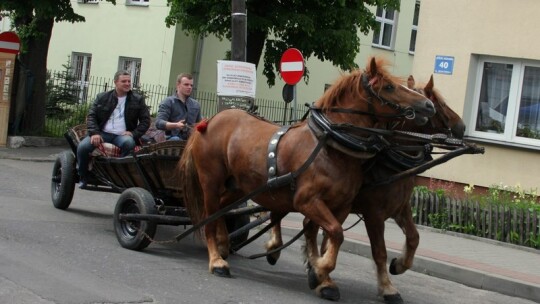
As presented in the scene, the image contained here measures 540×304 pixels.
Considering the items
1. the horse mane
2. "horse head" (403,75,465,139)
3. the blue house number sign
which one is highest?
the blue house number sign

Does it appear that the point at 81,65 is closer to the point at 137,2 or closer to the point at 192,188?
the point at 137,2

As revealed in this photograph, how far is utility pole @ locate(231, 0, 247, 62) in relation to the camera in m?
11.4

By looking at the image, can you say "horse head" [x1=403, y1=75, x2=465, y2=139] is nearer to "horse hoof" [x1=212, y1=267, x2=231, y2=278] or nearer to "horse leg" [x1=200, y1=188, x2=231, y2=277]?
"horse leg" [x1=200, y1=188, x2=231, y2=277]

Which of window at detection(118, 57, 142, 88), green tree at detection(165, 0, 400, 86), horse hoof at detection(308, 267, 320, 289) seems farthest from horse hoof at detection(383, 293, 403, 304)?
window at detection(118, 57, 142, 88)

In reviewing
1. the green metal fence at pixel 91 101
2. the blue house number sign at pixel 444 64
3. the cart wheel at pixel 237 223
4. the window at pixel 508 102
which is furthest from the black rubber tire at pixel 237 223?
the green metal fence at pixel 91 101

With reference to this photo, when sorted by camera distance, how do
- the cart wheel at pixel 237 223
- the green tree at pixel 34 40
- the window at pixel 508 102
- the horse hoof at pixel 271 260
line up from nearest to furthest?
the horse hoof at pixel 271 260 → the cart wheel at pixel 237 223 → the window at pixel 508 102 → the green tree at pixel 34 40

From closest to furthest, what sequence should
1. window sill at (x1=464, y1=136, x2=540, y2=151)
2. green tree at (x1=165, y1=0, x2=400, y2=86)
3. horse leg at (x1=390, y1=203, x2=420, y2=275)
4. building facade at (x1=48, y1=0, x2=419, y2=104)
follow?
horse leg at (x1=390, y1=203, x2=420, y2=275) → window sill at (x1=464, y1=136, x2=540, y2=151) → green tree at (x1=165, y1=0, x2=400, y2=86) → building facade at (x1=48, y1=0, x2=419, y2=104)

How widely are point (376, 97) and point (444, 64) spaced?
28.3 feet

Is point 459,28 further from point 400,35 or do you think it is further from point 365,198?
point 400,35

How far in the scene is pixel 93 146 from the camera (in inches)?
374

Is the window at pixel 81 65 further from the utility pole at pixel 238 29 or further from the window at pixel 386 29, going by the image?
the utility pole at pixel 238 29

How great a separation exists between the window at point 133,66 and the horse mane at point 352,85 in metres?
21.3

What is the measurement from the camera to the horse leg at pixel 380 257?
Result: 24.1 ft

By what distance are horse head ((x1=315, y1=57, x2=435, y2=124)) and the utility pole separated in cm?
458
